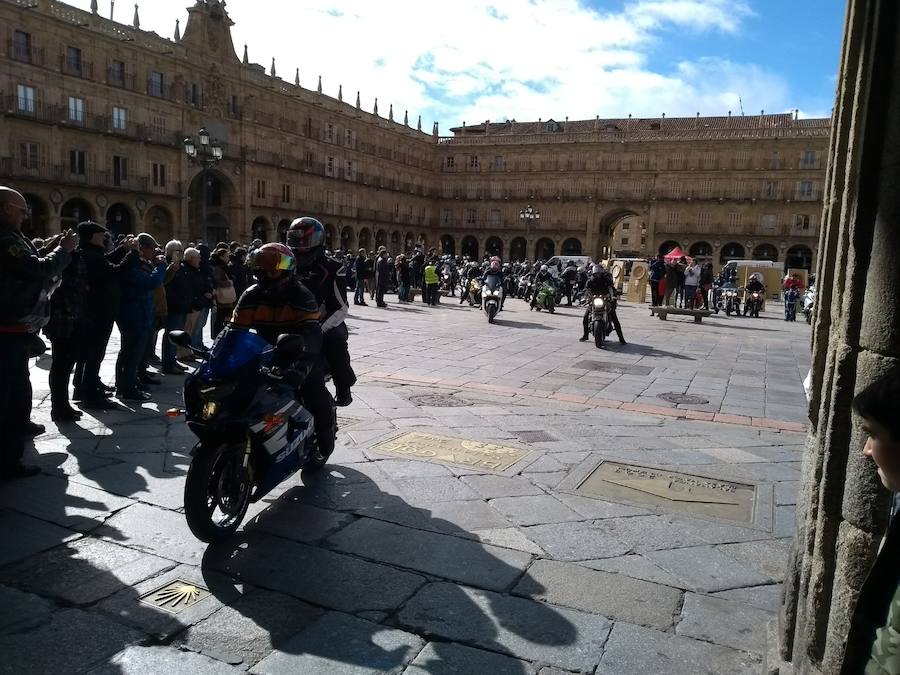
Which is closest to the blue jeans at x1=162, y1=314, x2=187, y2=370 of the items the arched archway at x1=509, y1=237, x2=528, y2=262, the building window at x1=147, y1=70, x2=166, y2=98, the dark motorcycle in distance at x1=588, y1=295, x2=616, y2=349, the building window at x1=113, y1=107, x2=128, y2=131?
the dark motorcycle in distance at x1=588, y1=295, x2=616, y2=349

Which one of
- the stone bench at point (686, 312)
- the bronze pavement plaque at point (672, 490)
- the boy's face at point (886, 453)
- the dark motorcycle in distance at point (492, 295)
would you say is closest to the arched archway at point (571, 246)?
the stone bench at point (686, 312)

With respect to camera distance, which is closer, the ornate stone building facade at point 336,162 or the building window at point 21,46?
the building window at point 21,46

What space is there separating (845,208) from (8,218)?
4.06m

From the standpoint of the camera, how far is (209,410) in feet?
10.1

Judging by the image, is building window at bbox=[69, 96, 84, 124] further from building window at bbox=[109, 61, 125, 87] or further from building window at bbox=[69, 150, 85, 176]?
building window at bbox=[109, 61, 125, 87]

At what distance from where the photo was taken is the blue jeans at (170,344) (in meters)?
7.07

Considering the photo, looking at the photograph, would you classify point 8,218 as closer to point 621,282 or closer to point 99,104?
point 621,282

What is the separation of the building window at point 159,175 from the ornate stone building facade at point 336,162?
130 millimetres

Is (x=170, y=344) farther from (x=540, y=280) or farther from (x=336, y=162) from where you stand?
(x=336, y=162)

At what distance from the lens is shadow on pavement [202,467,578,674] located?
94.8 inches

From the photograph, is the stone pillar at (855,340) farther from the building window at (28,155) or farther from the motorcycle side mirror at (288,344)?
the building window at (28,155)

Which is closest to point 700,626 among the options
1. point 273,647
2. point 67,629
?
point 273,647

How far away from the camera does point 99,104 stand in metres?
31.2

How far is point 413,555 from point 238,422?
101 cm
